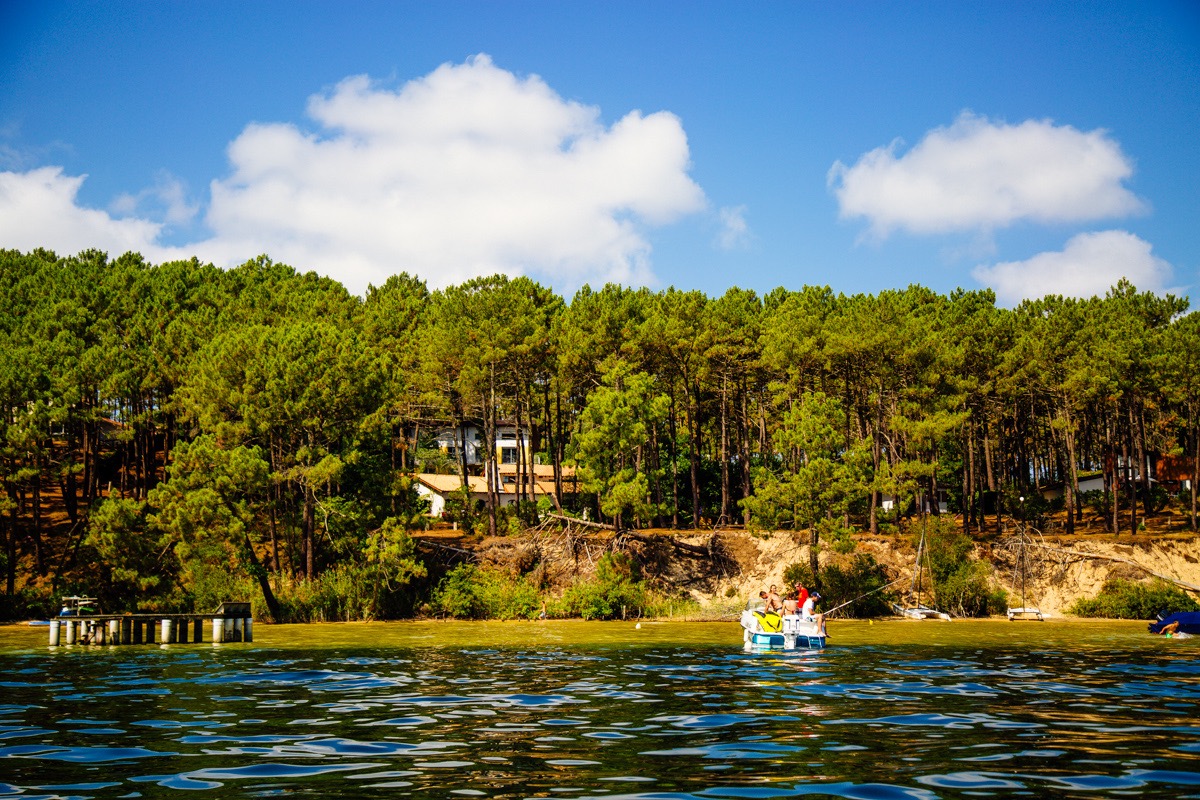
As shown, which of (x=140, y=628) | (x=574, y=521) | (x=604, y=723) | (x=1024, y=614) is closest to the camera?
(x=604, y=723)

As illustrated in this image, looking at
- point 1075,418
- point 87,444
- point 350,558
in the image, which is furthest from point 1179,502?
point 87,444

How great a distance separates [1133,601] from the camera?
193ft

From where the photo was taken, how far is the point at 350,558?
58875mm

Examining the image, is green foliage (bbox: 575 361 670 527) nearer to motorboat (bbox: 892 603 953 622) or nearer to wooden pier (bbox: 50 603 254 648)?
motorboat (bbox: 892 603 953 622)

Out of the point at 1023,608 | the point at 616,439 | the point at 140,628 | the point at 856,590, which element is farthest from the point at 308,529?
the point at 1023,608

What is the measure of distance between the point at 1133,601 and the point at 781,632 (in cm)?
3186

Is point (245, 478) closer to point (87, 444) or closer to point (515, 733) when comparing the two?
point (87, 444)

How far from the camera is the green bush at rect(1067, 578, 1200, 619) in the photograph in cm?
5750

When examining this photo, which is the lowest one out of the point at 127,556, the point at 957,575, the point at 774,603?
the point at 957,575

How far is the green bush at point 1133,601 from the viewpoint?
5750cm

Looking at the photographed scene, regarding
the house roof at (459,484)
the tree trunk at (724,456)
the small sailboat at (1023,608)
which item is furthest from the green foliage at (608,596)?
the house roof at (459,484)

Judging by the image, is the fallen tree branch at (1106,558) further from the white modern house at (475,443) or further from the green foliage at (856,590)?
the white modern house at (475,443)

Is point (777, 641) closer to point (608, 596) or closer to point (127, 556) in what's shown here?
point (608, 596)

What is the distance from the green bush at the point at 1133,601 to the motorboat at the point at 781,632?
30.0 meters
